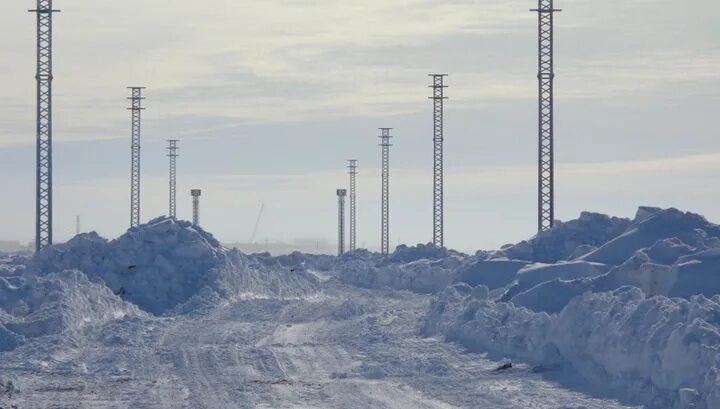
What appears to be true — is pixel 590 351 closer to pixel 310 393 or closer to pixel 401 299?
pixel 310 393

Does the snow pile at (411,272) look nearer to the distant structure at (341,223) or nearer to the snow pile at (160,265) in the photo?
the snow pile at (160,265)

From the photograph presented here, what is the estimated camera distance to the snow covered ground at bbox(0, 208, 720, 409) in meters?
20.2

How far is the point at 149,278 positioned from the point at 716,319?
27.4 meters

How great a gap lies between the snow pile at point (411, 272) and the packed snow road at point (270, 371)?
71.8ft

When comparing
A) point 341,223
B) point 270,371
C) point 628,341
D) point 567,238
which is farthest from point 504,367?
point 341,223

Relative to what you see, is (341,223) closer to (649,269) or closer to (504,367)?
(649,269)

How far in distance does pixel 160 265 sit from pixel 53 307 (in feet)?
45.1

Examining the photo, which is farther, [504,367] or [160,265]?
[160,265]

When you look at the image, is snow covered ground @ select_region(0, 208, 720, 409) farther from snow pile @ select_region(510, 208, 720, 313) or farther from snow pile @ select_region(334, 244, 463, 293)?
snow pile @ select_region(334, 244, 463, 293)

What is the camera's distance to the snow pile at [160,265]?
44.5 metres

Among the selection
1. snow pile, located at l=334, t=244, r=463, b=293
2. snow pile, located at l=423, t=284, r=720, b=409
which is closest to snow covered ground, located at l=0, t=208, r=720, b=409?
snow pile, located at l=423, t=284, r=720, b=409

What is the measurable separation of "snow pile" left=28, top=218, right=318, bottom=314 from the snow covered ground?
0.08 meters

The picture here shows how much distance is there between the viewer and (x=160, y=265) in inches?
1834

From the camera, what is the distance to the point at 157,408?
19156mm
